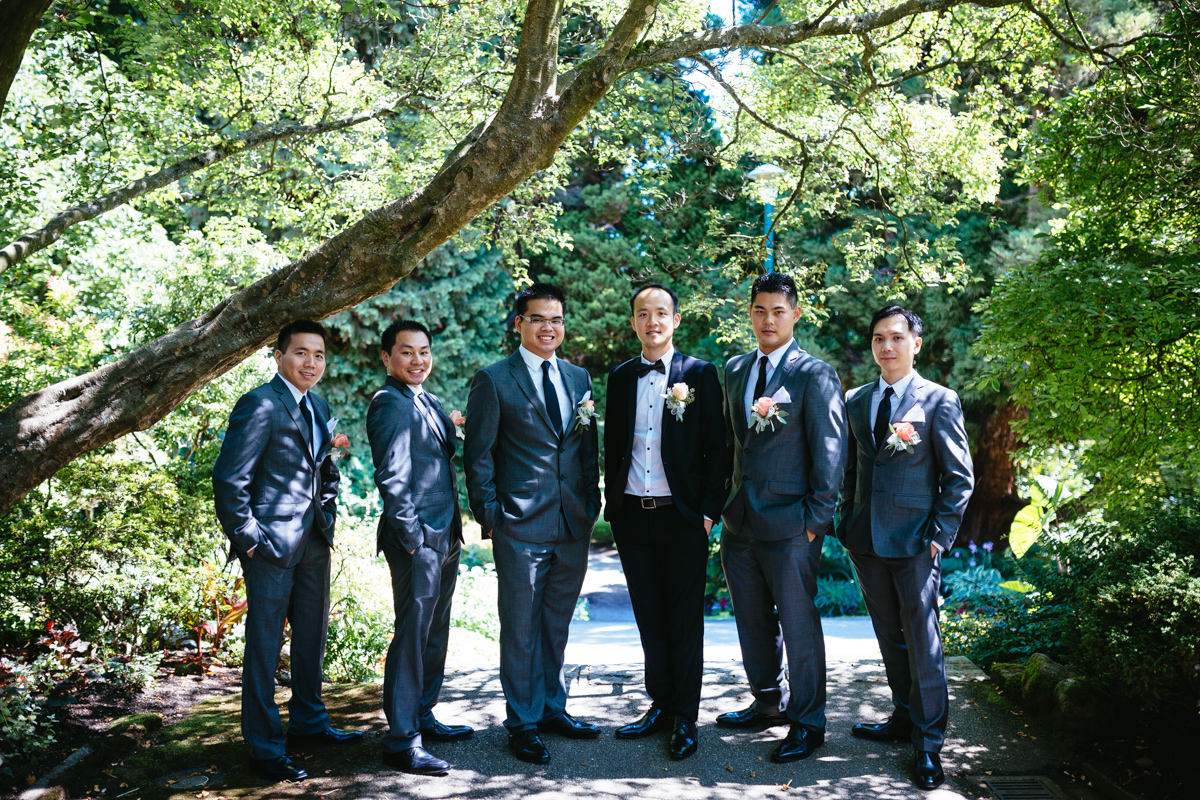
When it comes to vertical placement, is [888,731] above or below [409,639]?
below

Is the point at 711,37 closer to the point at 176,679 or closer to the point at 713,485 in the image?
the point at 713,485

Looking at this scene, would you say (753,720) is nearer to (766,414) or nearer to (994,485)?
(766,414)

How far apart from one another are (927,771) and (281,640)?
301 centimetres

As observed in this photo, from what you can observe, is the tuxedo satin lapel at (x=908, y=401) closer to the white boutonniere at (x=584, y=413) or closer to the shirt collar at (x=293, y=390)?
the white boutonniere at (x=584, y=413)

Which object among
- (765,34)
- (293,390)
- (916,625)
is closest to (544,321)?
(293,390)

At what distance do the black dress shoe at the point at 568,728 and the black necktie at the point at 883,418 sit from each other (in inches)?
79.1

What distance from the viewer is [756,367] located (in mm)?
4191

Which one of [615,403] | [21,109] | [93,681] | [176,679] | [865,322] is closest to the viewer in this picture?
[615,403]

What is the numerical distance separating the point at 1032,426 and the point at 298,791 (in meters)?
4.87

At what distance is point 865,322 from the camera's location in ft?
Result: 46.1

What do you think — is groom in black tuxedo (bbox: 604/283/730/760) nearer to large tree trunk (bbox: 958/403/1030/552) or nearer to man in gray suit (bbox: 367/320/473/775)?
man in gray suit (bbox: 367/320/473/775)

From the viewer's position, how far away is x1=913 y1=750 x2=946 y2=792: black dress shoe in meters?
3.63

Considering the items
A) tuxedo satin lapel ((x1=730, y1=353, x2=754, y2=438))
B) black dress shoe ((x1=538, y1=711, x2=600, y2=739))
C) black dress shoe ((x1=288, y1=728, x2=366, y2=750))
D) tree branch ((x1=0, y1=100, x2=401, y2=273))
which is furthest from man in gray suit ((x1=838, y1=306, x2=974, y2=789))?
tree branch ((x1=0, y1=100, x2=401, y2=273))

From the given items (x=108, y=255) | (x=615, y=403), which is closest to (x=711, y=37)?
(x=615, y=403)
